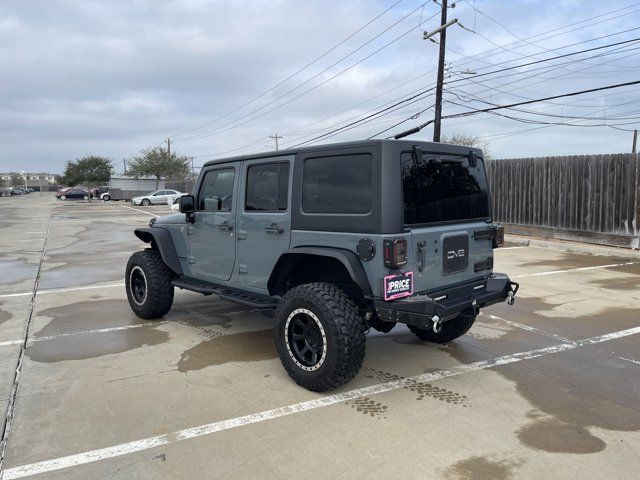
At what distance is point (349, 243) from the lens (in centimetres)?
389

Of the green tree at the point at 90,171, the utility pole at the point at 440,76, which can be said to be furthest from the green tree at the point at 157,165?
the utility pole at the point at 440,76

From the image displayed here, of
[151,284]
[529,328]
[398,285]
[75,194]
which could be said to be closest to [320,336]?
[398,285]

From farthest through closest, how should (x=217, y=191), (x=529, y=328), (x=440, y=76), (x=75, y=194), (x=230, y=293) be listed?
(x=75, y=194) < (x=440, y=76) < (x=529, y=328) < (x=217, y=191) < (x=230, y=293)

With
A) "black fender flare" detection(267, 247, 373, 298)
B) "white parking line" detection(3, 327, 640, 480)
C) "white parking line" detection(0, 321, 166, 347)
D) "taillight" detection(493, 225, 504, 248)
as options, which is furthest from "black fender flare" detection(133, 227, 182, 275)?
"taillight" detection(493, 225, 504, 248)

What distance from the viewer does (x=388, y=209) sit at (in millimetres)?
3703

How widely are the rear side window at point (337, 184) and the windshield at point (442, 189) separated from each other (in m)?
0.31

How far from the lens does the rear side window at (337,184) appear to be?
152 inches

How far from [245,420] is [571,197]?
41.1ft

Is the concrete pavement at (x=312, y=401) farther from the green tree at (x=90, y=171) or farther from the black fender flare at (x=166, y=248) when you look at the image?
the green tree at (x=90, y=171)

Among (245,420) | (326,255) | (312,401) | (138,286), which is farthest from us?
(138,286)

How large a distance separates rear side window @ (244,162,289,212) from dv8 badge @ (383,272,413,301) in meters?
1.30

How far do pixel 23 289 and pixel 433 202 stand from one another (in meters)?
7.39

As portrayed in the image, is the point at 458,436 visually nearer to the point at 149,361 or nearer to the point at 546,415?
the point at 546,415

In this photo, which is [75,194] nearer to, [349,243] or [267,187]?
[267,187]
